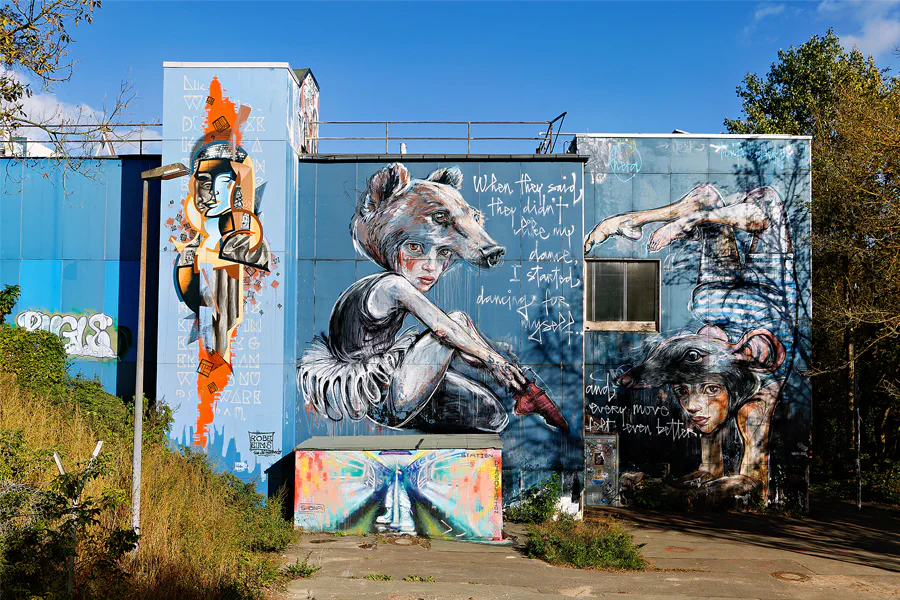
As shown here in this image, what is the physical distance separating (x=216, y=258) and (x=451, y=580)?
8954 millimetres

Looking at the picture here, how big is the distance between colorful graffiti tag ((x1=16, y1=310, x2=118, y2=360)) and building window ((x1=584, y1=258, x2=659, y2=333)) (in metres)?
12.1

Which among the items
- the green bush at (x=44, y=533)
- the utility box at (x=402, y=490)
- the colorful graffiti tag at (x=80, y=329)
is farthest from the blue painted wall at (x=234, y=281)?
the green bush at (x=44, y=533)

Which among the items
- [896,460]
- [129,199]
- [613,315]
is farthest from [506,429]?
[896,460]

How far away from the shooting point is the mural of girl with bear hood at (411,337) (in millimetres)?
16984

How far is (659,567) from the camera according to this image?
43.4 ft

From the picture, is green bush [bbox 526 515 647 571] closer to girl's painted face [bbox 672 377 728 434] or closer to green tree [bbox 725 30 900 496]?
girl's painted face [bbox 672 377 728 434]

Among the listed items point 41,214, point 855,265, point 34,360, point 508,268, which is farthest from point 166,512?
point 855,265

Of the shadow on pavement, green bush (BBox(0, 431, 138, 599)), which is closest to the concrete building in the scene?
the shadow on pavement

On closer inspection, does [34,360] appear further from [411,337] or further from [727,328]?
[727,328]

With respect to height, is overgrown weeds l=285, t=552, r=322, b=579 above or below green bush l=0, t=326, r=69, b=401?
below

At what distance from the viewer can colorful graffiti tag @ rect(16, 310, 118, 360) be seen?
56.5 feet

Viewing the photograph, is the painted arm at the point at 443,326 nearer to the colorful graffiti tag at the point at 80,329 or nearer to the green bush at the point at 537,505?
the green bush at the point at 537,505

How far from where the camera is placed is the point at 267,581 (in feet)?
36.1

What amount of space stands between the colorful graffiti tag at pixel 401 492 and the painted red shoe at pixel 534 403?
231 centimetres
